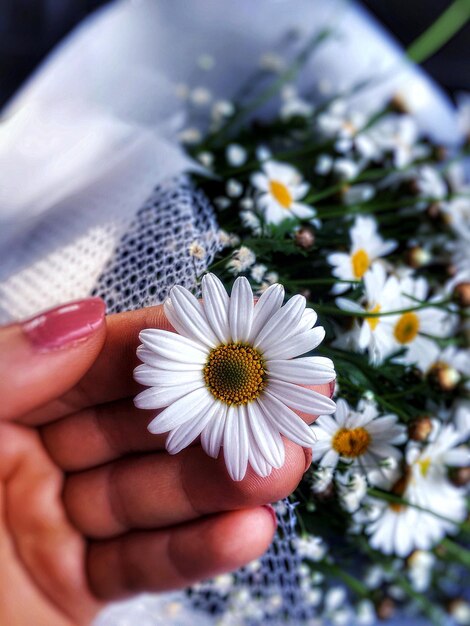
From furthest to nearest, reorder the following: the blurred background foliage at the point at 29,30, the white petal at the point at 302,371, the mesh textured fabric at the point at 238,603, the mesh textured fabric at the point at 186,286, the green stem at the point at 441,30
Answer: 1. the blurred background foliage at the point at 29,30
2. the green stem at the point at 441,30
3. the mesh textured fabric at the point at 238,603
4. the mesh textured fabric at the point at 186,286
5. the white petal at the point at 302,371

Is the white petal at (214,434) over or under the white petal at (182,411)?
under

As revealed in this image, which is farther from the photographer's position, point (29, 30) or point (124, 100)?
point (29, 30)

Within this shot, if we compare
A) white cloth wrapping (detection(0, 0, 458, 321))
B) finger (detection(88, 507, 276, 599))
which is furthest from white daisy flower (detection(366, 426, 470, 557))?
white cloth wrapping (detection(0, 0, 458, 321))

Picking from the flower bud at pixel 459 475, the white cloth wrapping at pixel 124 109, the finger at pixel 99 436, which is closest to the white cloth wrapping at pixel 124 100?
the white cloth wrapping at pixel 124 109

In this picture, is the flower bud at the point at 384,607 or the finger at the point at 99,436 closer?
the finger at the point at 99,436

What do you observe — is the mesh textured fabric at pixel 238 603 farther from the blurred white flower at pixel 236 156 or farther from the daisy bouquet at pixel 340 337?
the blurred white flower at pixel 236 156

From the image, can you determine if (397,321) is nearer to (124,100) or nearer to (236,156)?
(236,156)

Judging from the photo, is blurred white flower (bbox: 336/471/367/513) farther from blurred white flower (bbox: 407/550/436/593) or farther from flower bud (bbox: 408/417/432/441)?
blurred white flower (bbox: 407/550/436/593)

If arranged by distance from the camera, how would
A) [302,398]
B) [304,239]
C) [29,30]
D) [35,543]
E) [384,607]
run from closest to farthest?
[302,398]
[304,239]
[35,543]
[384,607]
[29,30]

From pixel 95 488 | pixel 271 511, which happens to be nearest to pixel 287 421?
pixel 271 511
